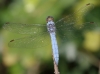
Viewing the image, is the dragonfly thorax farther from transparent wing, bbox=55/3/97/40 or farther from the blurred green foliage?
the blurred green foliage

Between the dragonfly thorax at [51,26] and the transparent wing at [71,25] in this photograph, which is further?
the transparent wing at [71,25]

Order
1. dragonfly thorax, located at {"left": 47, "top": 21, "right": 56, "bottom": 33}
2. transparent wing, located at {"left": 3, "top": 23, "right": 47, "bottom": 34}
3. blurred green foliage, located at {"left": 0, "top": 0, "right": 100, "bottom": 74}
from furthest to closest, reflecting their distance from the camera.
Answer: blurred green foliage, located at {"left": 0, "top": 0, "right": 100, "bottom": 74}, transparent wing, located at {"left": 3, "top": 23, "right": 47, "bottom": 34}, dragonfly thorax, located at {"left": 47, "top": 21, "right": 56, "bottom": 33}

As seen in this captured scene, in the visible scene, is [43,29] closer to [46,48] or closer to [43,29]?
[43,29]

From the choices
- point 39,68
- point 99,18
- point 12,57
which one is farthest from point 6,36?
point 99,18

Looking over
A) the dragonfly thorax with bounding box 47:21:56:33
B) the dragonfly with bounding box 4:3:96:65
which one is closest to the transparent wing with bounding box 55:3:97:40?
the dragonfly with bounding box 4:3:96:65

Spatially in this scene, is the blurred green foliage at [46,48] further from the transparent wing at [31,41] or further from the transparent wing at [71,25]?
→ the transparent wing at [31,41]

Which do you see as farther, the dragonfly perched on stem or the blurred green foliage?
the blurred green foliage

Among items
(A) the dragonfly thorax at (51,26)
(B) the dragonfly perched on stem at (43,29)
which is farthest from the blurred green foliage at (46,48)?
(A) the dragonfly thorax at (51,26)
